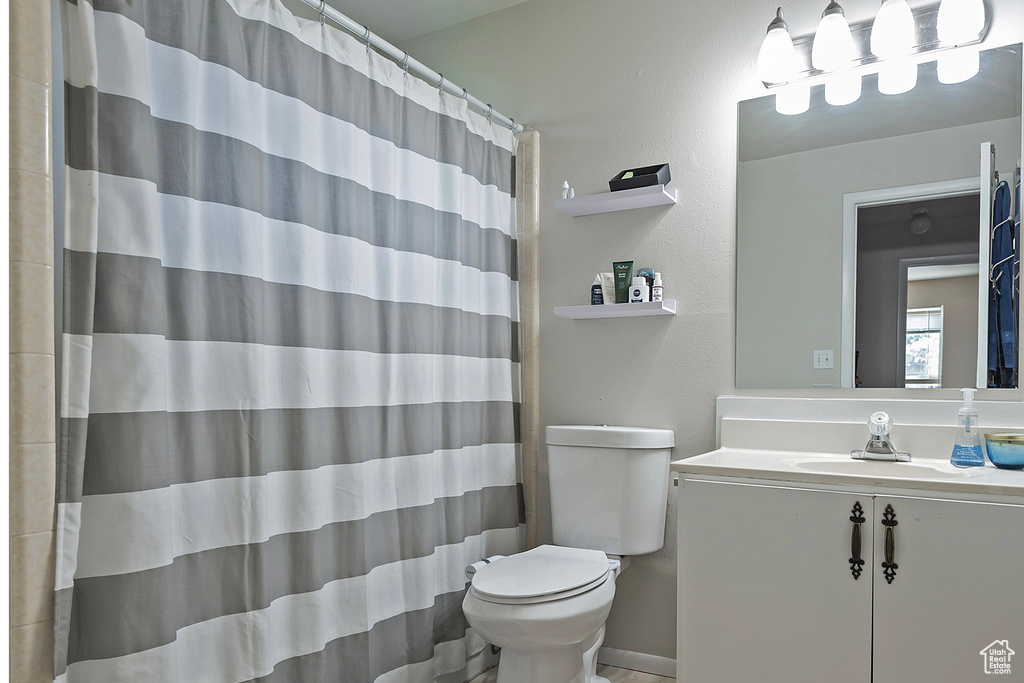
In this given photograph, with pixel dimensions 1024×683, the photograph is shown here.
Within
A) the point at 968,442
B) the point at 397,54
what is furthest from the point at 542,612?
the point at 397,54

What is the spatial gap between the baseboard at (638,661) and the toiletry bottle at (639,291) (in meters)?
1.21

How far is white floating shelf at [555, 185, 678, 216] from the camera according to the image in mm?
2238

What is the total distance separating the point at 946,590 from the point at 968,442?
46cm

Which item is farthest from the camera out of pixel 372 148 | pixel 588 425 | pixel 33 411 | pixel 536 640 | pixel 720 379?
pixel 588 425

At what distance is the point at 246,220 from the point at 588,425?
1404 millimetres

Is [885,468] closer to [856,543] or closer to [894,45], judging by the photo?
[856,543]

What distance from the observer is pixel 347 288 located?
177cm

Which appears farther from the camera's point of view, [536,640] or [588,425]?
[588,425]

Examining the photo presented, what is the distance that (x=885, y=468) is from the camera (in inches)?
69.4

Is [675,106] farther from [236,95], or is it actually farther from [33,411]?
[33,411]

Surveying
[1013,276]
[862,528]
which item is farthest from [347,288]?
[1013,276]

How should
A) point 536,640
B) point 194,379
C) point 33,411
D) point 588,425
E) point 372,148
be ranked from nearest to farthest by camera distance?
point 33,411 < point 194,379 < point 536,640 < point 372,148 < point 588,425

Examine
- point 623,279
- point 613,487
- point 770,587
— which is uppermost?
point 623,279

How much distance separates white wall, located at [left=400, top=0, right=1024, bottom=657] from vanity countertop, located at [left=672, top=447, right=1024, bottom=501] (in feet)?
1.18
